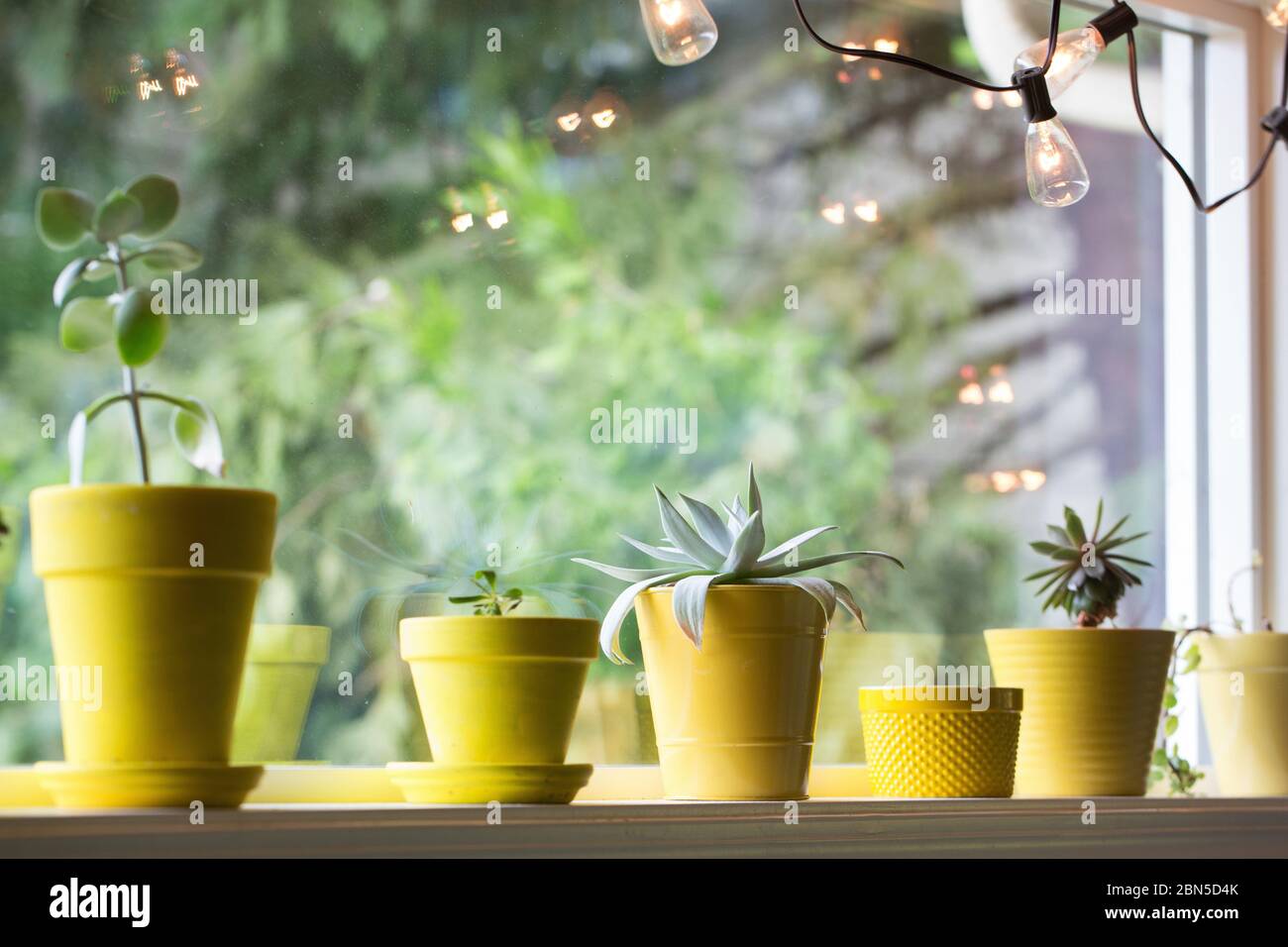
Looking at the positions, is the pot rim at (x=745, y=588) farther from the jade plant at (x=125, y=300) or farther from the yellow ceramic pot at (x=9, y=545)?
the yellow ceramic pot at (x=9, y=545)

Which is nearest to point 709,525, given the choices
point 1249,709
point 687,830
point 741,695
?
point 741,695

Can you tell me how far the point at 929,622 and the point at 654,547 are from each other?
37 cm

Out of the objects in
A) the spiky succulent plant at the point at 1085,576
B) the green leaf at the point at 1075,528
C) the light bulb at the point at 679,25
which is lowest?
the spiky succulent plant at the point at 1085,576

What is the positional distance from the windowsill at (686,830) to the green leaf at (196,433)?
10.3 inches

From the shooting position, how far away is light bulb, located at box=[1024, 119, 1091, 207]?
44.1 inches

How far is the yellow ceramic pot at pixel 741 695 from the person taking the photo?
1.13 m

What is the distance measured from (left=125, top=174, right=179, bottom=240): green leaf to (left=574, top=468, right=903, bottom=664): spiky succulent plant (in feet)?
1.42

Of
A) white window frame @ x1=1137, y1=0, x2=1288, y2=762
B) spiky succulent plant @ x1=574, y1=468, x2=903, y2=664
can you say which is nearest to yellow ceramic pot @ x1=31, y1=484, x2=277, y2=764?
spiky succulent plant @ x1=574, y1=468, x2=903, y2=664

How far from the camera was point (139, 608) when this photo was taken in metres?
0.98

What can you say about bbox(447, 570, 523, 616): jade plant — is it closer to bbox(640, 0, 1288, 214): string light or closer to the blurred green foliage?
the blurred green foliage

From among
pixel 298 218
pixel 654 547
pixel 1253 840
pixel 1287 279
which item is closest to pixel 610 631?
pixel 654 547

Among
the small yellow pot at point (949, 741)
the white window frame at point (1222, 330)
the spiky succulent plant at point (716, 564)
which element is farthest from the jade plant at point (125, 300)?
the white window frame at point (1222, 330)
